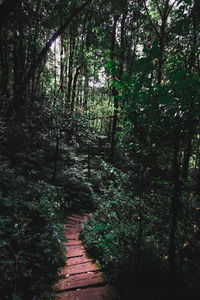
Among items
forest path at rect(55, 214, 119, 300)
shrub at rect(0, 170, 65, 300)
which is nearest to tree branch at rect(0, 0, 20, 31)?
shrub at rect(0, 170, 65, 300)

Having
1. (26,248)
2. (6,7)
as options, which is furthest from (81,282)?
(6,7)

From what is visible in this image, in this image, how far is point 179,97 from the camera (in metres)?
1.84

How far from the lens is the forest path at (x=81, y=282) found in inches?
106

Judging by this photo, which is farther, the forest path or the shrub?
the forest path

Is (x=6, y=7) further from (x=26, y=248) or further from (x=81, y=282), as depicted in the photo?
(x=81, y=282)

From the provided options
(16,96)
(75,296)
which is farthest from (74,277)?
(16,96)

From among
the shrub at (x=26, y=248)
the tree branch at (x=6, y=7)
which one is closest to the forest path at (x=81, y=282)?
the shrub at (x=26, y=248)

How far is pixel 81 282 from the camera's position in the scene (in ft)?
9.93

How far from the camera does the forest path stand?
8.87 ft

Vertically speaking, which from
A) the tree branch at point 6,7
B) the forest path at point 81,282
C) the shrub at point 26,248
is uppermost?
the tree branch at point 6,7

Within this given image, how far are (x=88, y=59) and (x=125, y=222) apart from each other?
1151cm

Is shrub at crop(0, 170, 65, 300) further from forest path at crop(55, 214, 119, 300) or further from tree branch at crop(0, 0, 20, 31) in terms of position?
tree branch at crop(0, 0, 20, 31)

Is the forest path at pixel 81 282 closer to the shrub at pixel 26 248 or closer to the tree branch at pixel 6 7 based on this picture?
the shrub at pixel 26 248

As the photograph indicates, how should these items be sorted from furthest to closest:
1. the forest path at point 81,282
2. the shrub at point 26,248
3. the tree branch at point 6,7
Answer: the tree branch at point 6,7
the forest path at point 81,282
the shrub at point 26,248
